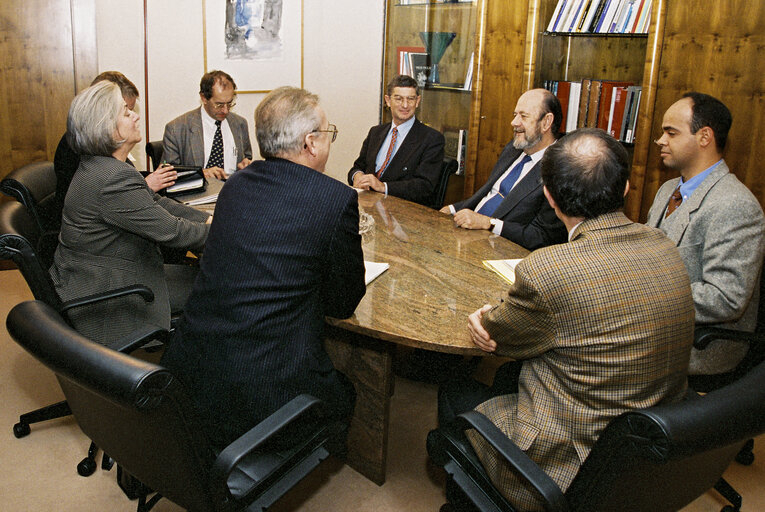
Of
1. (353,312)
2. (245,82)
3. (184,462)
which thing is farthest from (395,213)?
(245,82)

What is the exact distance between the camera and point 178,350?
1.82 metres

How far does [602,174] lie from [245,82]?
Answer: 434cm

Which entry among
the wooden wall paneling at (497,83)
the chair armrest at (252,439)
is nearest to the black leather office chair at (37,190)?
the chair armrest at (252,439)

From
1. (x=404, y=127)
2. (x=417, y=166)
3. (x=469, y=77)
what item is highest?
(x=469, y=77)

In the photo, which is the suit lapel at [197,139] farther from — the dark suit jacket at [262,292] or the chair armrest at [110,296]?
the dark suit jacket at [262,292]

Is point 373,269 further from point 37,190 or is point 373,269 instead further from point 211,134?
point 211,134

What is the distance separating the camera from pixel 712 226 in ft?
7.49

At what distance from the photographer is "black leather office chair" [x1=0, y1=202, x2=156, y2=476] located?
75.9 inches

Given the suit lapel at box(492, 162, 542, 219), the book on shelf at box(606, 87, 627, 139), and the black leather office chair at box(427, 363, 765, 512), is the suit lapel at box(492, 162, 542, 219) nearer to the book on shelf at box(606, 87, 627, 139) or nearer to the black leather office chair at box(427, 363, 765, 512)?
the book on shelf at box(606, 87, 627, 139)

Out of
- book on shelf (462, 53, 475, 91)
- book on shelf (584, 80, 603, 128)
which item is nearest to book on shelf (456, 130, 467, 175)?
book on shelf (462, 53, 475, 91)

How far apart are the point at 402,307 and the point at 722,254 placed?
1.14m

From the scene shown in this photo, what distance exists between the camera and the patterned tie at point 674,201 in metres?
2.60

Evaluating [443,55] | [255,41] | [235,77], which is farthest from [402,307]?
[255,41]

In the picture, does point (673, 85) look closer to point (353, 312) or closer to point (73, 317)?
point (353, 312)
